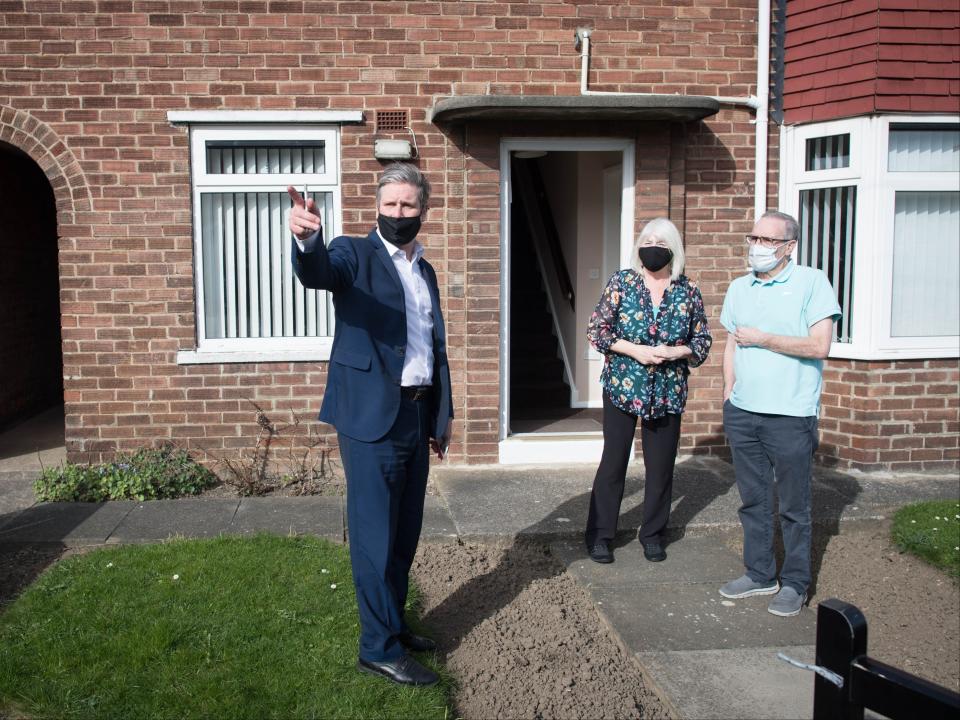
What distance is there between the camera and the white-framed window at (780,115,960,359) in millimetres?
7480

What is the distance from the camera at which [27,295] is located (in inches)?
385

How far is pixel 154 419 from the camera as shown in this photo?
742 centimetres

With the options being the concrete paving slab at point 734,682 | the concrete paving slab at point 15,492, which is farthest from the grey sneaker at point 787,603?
the concrete paving slab at point 15,492

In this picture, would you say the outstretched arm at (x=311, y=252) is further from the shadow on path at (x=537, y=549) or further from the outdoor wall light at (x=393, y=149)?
the outdoor wall light at (x=393, y=149)

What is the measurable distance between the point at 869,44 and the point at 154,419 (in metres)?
6.07

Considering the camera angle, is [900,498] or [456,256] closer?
[900,498]

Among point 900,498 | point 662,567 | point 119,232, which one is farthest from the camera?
point 119,232

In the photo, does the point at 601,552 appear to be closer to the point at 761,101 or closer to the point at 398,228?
the point at 398,228

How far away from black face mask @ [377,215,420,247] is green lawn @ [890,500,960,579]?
12.0 ft

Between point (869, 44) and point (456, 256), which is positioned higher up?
point (869, 44)

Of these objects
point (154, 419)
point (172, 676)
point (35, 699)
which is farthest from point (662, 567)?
point (154, 419)

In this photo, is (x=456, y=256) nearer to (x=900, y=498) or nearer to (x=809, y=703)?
(x=900, y=498)

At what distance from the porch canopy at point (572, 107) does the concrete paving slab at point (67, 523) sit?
3566mm

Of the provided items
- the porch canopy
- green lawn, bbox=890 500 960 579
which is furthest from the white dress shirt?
green lawn, bbox=890 500 960 579
